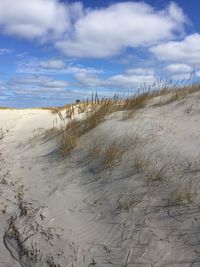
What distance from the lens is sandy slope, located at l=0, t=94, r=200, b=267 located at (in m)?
4.24

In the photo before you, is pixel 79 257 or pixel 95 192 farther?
pixel 95 192

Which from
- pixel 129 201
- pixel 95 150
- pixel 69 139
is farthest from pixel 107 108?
pixel 129 201

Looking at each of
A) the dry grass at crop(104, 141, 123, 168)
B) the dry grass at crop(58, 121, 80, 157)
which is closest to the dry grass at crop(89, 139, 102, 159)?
the dry grass at crop(104, 141, 123, 168)

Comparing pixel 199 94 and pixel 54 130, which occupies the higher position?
pixel 199 94

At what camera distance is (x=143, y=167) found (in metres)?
5.62

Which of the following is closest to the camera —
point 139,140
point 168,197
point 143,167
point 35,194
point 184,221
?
point 184,221

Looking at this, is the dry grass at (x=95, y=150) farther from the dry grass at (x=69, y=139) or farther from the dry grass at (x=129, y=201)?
the dry grass at (x=129, y=201)

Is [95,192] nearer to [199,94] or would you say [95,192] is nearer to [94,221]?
[94,221]

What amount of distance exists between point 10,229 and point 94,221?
1.08 meters

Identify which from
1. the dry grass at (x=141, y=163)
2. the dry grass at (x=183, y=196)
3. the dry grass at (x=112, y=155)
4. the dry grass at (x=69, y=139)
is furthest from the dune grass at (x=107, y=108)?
the dry grass at (x=183, y=196)

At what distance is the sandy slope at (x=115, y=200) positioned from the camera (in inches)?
167

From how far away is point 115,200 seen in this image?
17.1ft

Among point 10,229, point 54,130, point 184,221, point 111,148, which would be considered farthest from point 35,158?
point 184,221

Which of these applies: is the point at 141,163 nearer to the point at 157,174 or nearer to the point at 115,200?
the point at 157,174
